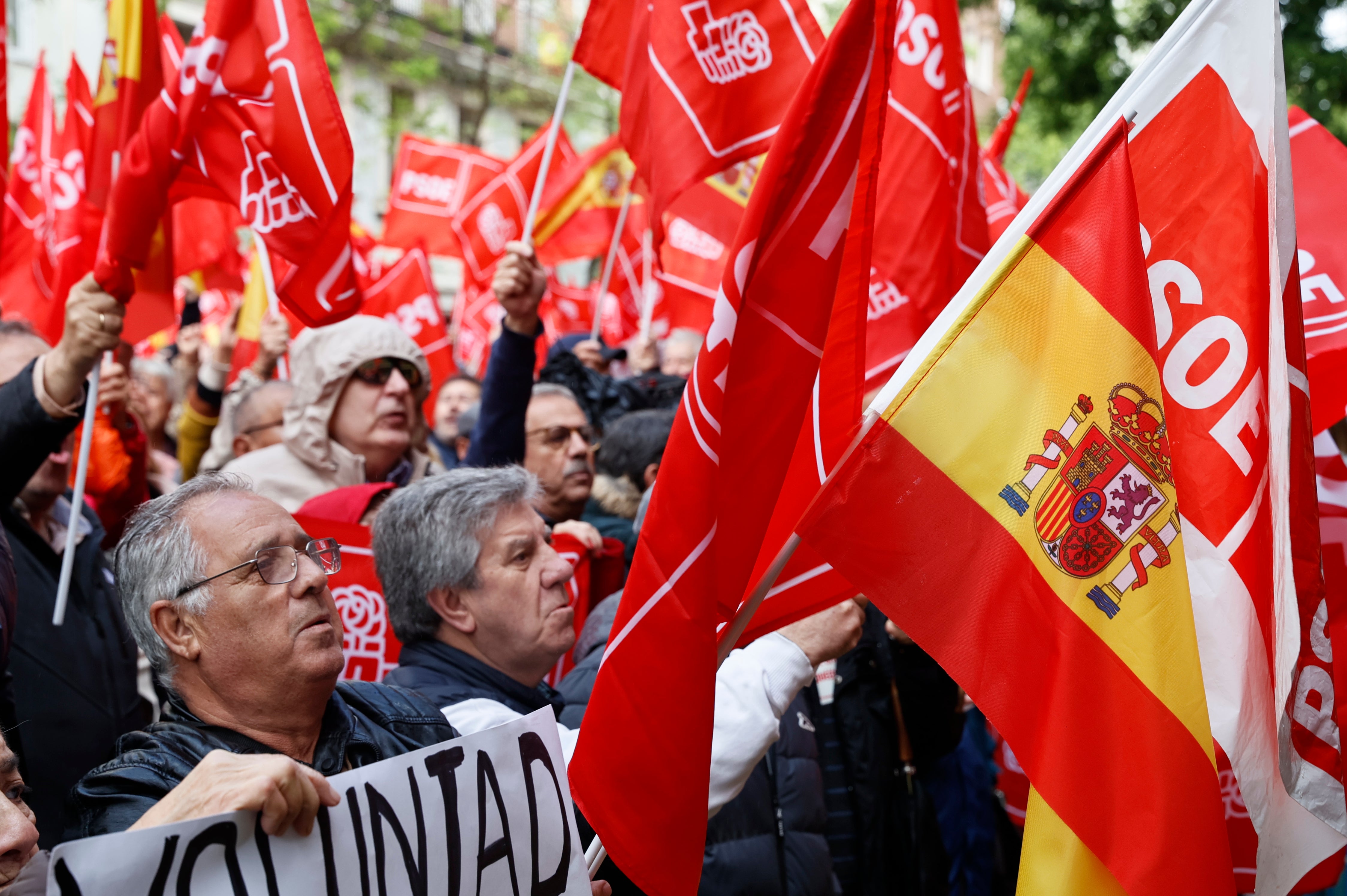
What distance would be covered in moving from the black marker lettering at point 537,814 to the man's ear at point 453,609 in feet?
2.51

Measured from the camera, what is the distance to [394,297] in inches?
280

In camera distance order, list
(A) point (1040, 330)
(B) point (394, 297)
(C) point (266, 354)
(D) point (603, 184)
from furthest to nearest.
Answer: (D) point (603, 184) < (B) point (394, 297) < (C) point (266, 354) < (A) point (1040, 330)

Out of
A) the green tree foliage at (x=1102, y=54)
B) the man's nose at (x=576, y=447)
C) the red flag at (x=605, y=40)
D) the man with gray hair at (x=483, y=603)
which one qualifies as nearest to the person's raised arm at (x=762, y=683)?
the man with gray hair at (x=483, y=603)

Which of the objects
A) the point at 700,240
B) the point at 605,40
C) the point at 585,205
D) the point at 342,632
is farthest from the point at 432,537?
the point at 585,205

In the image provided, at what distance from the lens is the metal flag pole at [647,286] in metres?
7.62

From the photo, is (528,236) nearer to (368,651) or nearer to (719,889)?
(368,651)

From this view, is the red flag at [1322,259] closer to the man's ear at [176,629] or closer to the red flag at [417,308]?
the man's ear at [176,629]

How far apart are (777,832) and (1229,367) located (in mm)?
1427

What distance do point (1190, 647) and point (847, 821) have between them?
5.67 ft

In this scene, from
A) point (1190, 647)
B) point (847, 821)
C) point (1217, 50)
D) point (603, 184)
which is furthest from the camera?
point (603, 184)

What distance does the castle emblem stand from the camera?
1.91 meters

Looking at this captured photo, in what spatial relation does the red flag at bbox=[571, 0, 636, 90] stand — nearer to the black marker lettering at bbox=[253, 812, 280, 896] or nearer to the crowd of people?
the crowd of people

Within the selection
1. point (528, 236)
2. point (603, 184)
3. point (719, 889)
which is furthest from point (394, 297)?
point (719, 889)

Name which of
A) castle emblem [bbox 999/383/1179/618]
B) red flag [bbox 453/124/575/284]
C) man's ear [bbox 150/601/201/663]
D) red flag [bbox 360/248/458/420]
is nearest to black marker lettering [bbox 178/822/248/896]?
man's ear [bbox 150/601/201/663]
